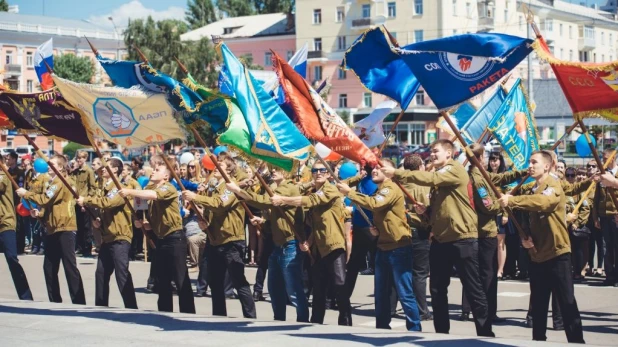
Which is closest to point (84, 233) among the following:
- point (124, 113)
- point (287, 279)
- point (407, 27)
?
point (124, 113)

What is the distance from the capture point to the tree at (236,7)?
9394 centimetres

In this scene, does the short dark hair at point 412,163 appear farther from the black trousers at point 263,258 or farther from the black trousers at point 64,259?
the black trousers at point 64,259

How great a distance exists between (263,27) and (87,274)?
67552 millimetres

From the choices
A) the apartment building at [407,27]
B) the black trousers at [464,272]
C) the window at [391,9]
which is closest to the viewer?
the black trousers at [464,272]

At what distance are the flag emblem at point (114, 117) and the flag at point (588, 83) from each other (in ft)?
14.6

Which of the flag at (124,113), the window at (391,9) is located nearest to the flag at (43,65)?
the flag at (124,113)

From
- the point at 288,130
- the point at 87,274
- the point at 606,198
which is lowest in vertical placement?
the point at 87,274

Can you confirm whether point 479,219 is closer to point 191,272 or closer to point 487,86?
point 487,86

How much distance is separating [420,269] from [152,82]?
405cm

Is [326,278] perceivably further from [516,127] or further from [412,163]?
[516,127]

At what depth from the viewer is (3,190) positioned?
12.7 meters

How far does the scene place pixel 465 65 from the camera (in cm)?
934

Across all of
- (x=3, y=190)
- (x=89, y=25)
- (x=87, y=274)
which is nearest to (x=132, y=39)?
(x=89, y=25)

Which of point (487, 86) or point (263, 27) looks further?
point (263, 27)
